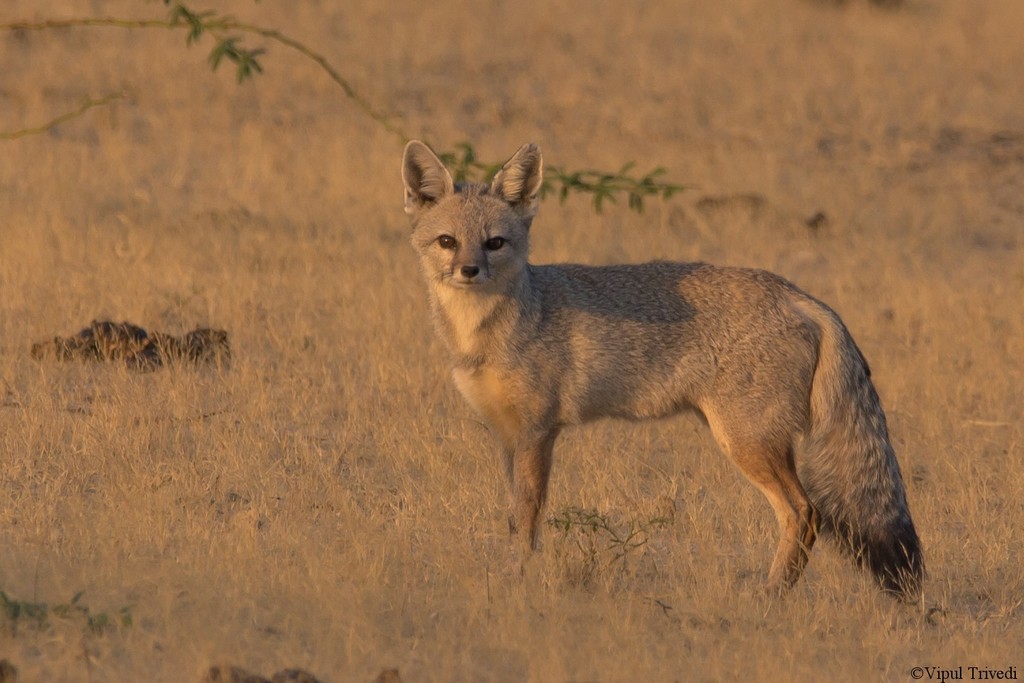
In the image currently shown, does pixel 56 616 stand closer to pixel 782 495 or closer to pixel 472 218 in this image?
pixel 472 218

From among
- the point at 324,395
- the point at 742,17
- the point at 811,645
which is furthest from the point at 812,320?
the point at 742,17

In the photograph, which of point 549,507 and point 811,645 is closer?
point 811,645

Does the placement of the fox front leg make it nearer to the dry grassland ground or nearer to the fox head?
the dry grassland ground

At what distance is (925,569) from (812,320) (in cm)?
114

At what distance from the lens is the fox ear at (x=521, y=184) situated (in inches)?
263

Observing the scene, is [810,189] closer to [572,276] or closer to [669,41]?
[669,41]

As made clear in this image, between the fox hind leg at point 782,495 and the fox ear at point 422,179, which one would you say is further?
the fox ear at point 422,179

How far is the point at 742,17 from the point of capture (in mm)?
20422

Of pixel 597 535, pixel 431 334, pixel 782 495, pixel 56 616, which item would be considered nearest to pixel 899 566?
pixel 782 495

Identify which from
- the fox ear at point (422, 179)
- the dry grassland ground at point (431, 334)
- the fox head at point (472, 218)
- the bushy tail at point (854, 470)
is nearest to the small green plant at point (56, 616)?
the dry grassland ground at point (431, 334)

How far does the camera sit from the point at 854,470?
6.24 metres

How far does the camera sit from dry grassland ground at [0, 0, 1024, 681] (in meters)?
5.44

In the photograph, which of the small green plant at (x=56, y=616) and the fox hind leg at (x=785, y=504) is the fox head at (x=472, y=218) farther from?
the small green plant at (x=56, y=616)

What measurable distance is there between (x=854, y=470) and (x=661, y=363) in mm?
922
